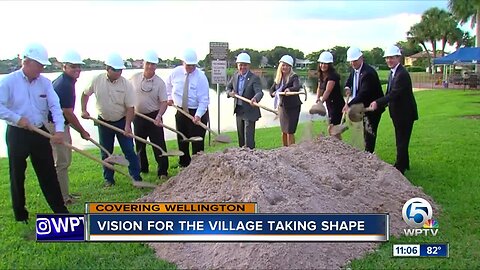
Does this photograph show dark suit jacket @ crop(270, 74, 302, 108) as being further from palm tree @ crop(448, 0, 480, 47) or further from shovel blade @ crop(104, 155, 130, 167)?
palm tree @ crop(448, 0, 480, 47)

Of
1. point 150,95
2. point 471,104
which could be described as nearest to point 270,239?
point 150,95

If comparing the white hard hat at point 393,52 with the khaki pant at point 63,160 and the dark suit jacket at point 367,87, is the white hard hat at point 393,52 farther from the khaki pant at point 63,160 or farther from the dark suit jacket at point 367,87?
the khaki pant at point 63,160

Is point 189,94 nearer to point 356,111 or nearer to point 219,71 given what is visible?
point 356,111

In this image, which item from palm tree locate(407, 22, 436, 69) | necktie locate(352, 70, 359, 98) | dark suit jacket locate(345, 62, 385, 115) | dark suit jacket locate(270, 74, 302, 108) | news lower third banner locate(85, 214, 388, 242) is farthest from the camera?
palm tree locate(407, 22, 436, 69)

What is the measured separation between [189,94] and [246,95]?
3.52 feet

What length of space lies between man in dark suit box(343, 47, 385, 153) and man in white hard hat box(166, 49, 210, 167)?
1995mm

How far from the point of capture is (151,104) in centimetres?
674

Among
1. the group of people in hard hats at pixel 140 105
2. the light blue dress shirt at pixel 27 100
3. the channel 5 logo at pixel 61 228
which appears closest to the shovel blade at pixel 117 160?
the group of people in hard hats at pixel 140 105

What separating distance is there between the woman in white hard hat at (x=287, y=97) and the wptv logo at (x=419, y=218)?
3101 millimetres

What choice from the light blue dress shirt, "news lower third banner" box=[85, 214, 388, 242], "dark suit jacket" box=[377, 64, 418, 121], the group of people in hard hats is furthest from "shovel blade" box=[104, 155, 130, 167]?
"dark suit jacket" box=[377, 64, 418, 121]

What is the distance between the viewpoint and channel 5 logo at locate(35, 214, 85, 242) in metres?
4.34

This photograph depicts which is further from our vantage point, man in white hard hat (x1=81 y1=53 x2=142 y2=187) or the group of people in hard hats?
man in white hard hat (x1=81 y1=53 x2=142 y2=187)

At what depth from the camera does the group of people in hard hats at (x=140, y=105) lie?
478cm

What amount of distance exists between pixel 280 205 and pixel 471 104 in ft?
55.1
